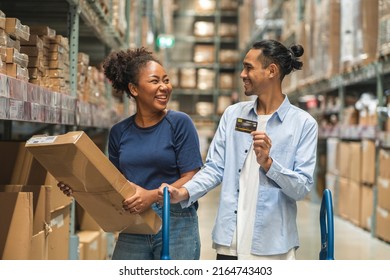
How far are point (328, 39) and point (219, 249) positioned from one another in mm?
6242

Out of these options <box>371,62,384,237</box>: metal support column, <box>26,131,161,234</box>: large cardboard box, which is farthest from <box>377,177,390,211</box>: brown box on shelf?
<box>26,131,161,234</box>: large cardboard box

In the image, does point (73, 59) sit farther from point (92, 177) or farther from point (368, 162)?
Answer: point (368, 162)

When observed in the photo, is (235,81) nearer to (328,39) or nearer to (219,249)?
(328,39)

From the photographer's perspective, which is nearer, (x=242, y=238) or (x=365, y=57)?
(x=242, y=238)

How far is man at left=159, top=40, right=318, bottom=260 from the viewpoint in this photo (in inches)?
96.0

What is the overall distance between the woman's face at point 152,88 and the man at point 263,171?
14.6 inches

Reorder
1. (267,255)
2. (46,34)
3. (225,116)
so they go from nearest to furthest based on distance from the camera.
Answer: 1. (267,255)
2. (225,116)
3. (46,34)

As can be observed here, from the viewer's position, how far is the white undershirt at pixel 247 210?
2.46 meters

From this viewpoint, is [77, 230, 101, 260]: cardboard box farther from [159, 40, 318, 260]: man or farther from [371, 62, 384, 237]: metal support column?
[371, 62, 384, 237]: metal support column

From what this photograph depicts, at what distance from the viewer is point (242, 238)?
8.08ft

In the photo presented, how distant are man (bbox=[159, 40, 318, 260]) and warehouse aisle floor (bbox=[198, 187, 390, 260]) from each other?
2.02 metres

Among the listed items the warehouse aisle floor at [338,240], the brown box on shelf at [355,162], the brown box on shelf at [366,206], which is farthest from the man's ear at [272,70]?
the brown box on shelf at [355,162]
